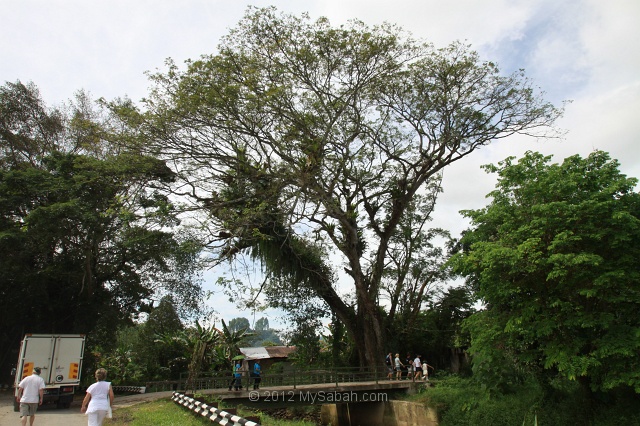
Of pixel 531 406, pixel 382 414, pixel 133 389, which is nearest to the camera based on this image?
pixel 531 406

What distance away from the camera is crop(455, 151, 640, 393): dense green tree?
11.7 meters

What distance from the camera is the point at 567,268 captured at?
12102 mm

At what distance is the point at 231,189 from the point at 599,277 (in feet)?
49.2

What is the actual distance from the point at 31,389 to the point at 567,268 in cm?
1319

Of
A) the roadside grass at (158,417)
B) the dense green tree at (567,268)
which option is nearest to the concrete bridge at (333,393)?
the roadside grass at (158,417)

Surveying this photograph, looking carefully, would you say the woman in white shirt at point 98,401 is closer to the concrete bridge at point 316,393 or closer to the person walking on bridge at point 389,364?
the concrete bridge at point 316,393

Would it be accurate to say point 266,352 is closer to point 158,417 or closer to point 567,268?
point 158,417

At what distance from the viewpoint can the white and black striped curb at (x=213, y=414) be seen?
8.15 meters

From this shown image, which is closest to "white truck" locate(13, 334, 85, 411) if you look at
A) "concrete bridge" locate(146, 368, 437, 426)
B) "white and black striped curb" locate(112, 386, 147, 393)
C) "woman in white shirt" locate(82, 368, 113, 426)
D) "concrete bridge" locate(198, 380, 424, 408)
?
"concrete bridge" locate(146, 368, 437, 426)

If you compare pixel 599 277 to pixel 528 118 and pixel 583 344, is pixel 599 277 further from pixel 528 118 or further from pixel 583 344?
pixel 528 118

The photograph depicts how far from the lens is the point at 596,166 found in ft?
42.8

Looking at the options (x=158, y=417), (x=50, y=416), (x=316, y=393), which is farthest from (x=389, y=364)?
(x=50, y=416)

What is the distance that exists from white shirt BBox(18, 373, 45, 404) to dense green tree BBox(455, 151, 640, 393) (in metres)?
11.4

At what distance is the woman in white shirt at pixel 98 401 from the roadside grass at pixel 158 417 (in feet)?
11.9
